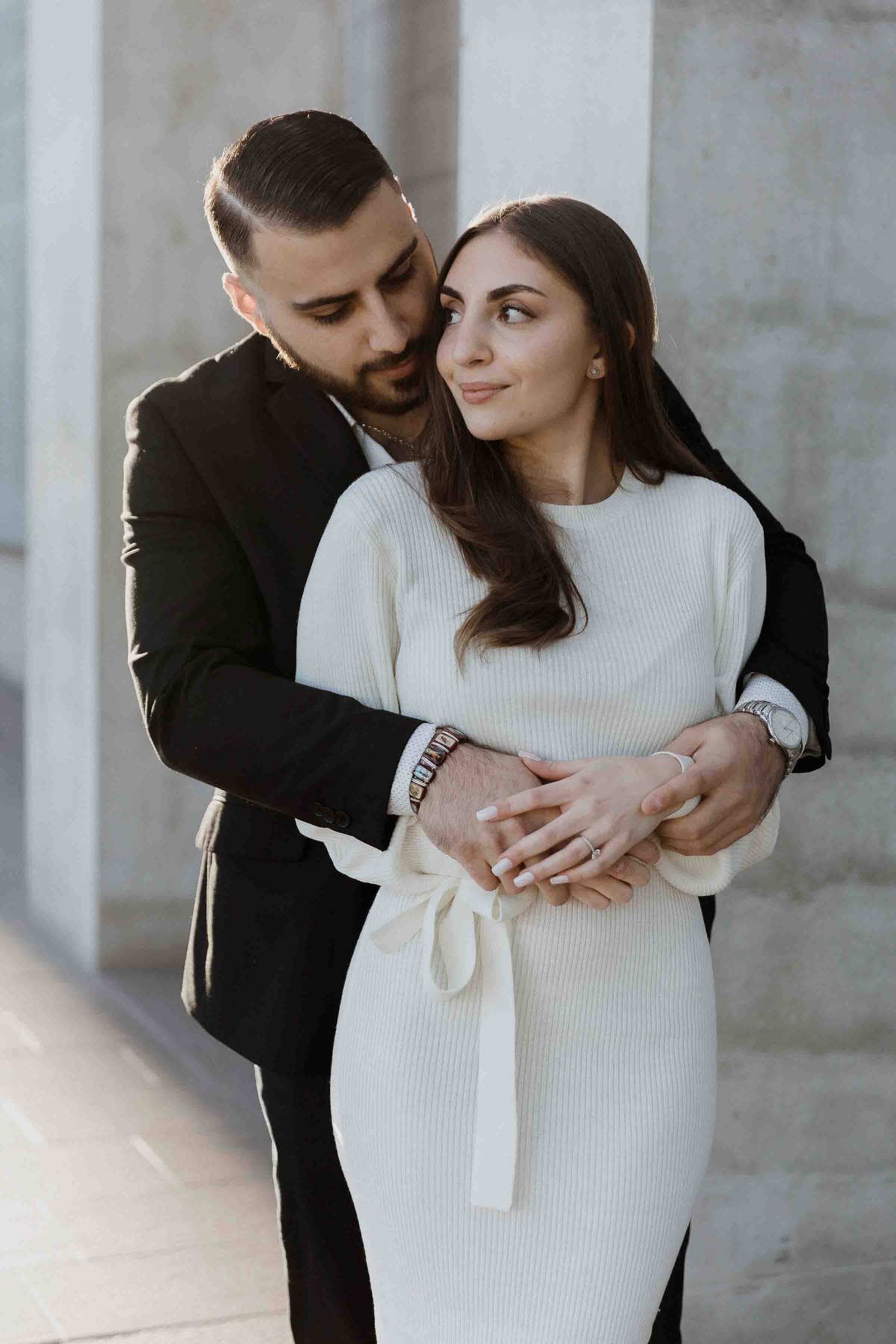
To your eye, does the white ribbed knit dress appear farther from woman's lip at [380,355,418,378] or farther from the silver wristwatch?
woman's lip at [380,355,418,378]

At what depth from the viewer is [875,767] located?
2850 millimetres

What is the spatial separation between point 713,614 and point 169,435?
0.75 metres

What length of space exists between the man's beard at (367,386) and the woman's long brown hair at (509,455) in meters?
0.19

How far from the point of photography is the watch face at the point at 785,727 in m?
1.91

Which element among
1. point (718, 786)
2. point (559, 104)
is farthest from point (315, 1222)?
point (559, 104)

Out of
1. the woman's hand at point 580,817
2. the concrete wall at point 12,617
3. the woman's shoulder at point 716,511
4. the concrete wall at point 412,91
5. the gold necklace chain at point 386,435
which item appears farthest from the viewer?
the concrete wall at point 12,617

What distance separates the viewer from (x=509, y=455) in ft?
6.32

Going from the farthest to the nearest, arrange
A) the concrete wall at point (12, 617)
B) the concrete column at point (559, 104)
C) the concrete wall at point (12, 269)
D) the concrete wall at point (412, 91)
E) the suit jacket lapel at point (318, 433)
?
1. the concrete wall at point (12, 617)
2. the concrete wall at point (12, 269)
3. the concrete wall at point (412, 91)
4. the concrete column at point (559, 104)
5. the suit jacket lapel at point (318, 433)

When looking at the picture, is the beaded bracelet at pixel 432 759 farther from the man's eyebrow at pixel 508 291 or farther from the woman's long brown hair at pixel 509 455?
the man's eyebrow at pixel 508 291

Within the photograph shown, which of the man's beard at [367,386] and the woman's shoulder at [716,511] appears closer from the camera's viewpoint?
the woman's shoulder at [716,511]

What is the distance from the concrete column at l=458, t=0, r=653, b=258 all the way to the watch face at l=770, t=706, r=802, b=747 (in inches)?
37.5

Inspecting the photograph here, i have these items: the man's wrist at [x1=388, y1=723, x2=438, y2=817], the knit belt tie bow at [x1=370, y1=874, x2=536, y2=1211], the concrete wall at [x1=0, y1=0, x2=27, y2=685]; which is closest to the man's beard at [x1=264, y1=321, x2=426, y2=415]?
the man's wrist at [x1=388, y1=723, x2=438, y2=817]

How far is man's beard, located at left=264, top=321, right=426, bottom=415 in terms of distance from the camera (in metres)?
A: 2.14

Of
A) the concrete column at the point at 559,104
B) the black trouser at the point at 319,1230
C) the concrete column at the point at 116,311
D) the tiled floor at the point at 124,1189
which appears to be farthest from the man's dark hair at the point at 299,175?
the concrete column at the point at 116,311
